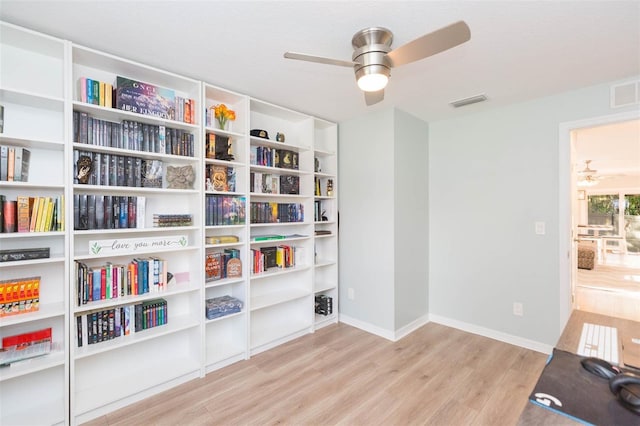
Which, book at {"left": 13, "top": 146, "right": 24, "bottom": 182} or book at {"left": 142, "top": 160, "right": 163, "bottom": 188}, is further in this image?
book at {"left": 142, "top": 160, "right": 163, "bottom": 188}

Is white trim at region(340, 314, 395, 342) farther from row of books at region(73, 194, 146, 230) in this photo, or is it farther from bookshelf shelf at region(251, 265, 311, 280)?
row of books at region(73, 194, 146, 230)

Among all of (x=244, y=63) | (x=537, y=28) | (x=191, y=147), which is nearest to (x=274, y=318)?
(x=191, y=147)

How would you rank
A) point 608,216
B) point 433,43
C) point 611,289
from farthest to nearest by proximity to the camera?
point 608,216, point 611,289, point 433,43

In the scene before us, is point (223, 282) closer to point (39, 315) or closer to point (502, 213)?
point (39, 315)

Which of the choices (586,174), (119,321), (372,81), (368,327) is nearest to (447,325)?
(368,327)

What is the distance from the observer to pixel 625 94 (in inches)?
91.9

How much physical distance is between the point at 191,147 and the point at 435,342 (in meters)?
2.93

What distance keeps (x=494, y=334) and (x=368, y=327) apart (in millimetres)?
1280

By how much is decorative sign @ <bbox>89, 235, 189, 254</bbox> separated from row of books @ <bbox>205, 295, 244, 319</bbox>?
1.95 feet

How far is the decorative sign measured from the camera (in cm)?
196

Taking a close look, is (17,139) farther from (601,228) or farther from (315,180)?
(601,228)

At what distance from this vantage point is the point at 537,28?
1.70 metres

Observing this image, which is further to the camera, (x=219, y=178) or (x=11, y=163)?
(x=219, y=178)

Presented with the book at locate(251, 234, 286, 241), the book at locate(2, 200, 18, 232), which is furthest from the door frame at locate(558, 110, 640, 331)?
the book at locate(2, 200, 18, 232)
